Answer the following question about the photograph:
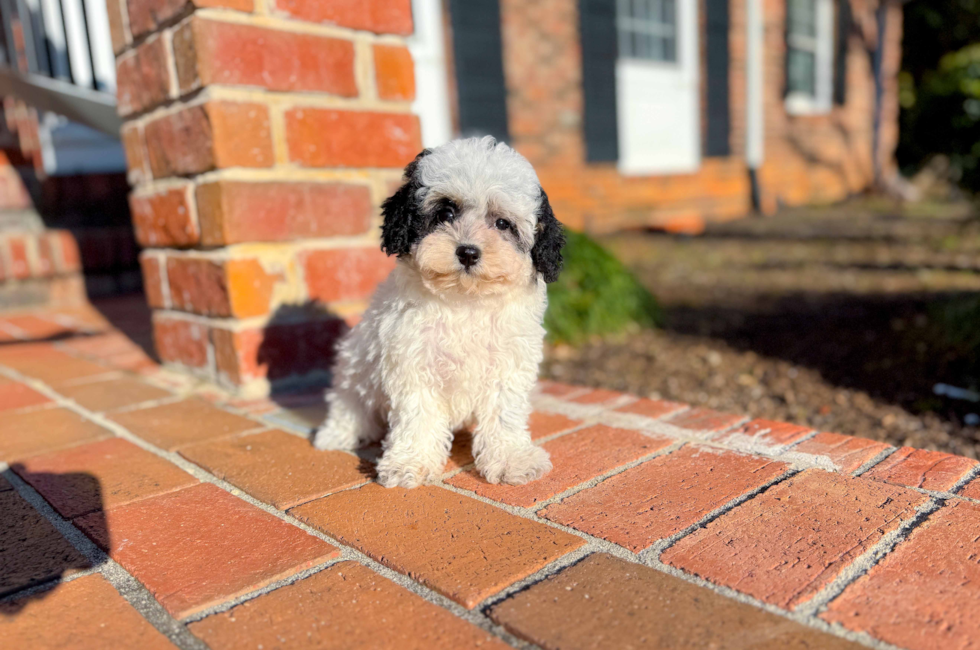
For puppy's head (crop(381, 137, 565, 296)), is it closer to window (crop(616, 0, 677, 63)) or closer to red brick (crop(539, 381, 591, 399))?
red brick (crop(539, 381, 591, 399))

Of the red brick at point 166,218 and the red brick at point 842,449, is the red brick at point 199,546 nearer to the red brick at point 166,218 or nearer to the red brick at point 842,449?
the red brick at point 166,218

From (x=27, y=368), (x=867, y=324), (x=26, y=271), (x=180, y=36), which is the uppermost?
(x=180, y=36)

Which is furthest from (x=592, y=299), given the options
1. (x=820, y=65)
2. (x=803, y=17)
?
(x=820, y=65)

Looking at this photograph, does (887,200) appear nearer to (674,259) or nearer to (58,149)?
(674,259)

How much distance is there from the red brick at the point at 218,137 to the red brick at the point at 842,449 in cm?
207

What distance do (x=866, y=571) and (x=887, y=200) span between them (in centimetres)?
1339

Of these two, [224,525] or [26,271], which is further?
[26,271]

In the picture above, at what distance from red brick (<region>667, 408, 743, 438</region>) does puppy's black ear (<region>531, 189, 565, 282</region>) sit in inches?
27.2

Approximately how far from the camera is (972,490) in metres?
1.71

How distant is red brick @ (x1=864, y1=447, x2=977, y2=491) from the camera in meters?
1.76

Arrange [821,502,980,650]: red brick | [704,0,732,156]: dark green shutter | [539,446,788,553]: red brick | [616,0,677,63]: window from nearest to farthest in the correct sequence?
[821,502,980,650]: red brick < [539,446,788,553]: red brick < [616,0,677,63]: window < [704,0,732,156]: dark green shutter

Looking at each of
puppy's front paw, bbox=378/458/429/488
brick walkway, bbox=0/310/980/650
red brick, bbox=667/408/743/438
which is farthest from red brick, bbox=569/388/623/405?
puppy's front paw, bbox=378/458/429/488

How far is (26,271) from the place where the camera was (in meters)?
4.80

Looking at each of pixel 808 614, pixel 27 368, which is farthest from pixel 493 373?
pixel 27 368
